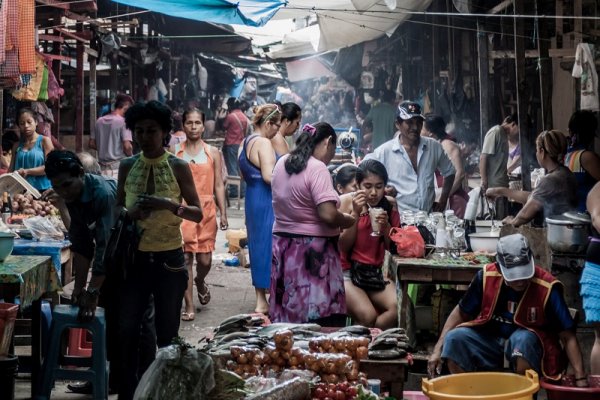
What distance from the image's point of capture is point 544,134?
29.8ft

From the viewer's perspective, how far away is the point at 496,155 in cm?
1323

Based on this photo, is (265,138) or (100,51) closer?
(265,138)

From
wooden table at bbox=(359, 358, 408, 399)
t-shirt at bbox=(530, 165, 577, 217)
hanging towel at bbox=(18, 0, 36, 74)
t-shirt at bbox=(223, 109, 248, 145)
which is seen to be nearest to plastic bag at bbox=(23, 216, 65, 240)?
hanging towel at bbox=(18, 0, 36, 74)

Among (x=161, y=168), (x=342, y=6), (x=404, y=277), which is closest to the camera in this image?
(x=161, y=168)

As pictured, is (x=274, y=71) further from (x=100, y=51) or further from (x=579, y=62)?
(x=579, y=62)

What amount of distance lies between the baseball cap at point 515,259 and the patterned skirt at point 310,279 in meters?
1.42

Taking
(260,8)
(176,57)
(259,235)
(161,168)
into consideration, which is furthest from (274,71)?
(161,168)

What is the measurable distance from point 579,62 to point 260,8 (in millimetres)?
3989

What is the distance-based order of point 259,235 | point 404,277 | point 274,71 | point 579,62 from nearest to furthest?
point 404,277
point 259,235
point 579,62
point 274,71

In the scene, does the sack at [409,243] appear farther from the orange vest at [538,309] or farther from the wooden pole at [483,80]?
the wooden pole at [483,80]

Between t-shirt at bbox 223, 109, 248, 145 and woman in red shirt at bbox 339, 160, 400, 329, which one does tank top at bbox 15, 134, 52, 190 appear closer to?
woman in red shirt at bbox 339, 160, 400, 329

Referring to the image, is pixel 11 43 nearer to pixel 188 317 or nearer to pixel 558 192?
pixel 188 317

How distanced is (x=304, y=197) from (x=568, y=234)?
2417 millimetres

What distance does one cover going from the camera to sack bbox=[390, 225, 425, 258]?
318 inches
